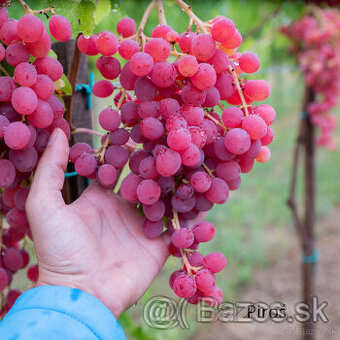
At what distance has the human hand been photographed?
67 cm

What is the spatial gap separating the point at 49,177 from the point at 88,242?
0.14 meters

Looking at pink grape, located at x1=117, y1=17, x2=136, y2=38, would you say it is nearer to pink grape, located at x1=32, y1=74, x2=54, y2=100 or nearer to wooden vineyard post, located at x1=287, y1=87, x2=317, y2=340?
pink grape, located at x1=32, y1=74, x2=54, y2=100

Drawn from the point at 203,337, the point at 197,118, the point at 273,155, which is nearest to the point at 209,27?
the point at 197,118

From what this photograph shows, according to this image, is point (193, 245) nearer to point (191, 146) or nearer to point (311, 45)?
point (191, 146)

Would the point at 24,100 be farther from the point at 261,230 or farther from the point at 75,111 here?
the point at 261,230

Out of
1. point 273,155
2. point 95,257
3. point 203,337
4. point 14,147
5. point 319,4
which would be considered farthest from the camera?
point 273,155

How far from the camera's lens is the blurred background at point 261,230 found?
1.98m

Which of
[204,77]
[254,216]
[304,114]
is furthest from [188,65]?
[254,216]

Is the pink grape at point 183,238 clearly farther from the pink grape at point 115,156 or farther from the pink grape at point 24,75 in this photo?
the pink grape at point 24,75

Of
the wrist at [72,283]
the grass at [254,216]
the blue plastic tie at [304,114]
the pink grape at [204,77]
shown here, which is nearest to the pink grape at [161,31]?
the pink grape at [204,77]

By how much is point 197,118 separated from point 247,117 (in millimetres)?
92

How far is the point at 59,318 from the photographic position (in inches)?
24.3

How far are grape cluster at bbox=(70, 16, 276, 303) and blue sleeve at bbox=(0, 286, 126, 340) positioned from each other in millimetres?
133

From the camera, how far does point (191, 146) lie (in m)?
0.64
